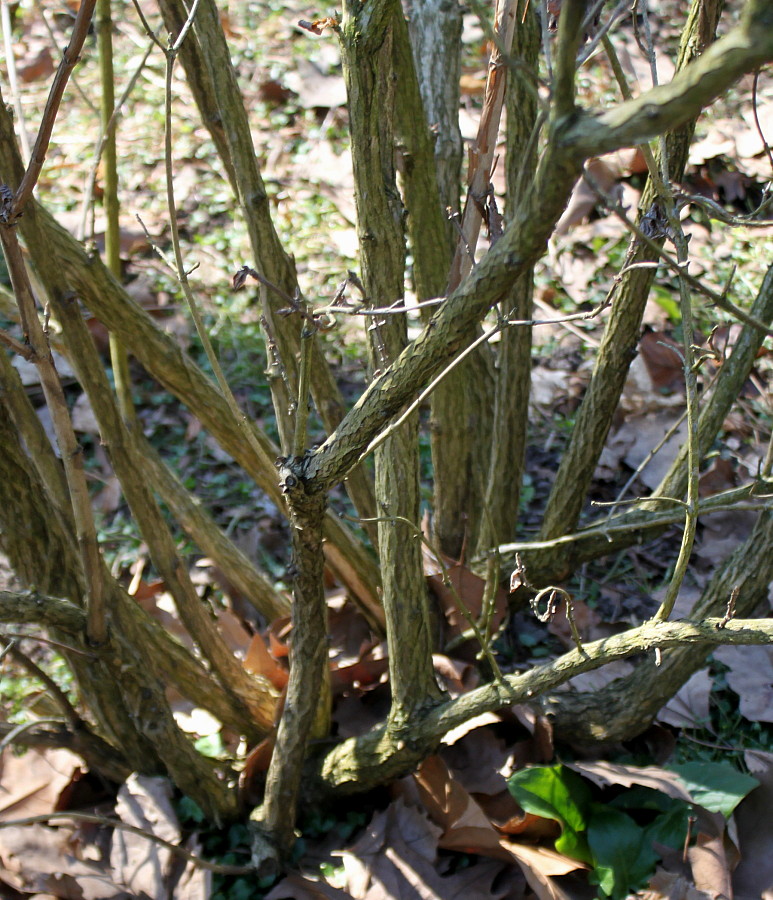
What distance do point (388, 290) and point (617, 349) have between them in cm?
55

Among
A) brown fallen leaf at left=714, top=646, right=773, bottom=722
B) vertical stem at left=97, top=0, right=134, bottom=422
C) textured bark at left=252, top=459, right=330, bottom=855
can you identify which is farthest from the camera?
brown fallen leaf at left=714, top=646, right=773, bottom=722

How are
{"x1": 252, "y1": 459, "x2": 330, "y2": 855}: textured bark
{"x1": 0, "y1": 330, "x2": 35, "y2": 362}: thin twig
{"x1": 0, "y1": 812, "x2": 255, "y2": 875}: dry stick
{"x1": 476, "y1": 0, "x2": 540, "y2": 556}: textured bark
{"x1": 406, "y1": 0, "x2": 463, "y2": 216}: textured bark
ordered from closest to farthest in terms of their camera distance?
{"x1": 0, "y1": 330, "x2": 35, "y2": 362}: thin twig, {"x1": 252, "y1": 459, "x2": 330, "y2": 855}: textured bark, {"x1": 0, "y1": 812, "x2": 255, "y2": 875}: dry stick, {"x1": 476, "y1": 0, "x2": 540, "y2": 556}: textured bark, {"x1": 406, "y1": 0, "x2": 463, "y2": 216}: textured bark

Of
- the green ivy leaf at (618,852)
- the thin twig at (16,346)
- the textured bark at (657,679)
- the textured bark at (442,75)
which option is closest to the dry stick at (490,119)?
the textured bark at (442,75)

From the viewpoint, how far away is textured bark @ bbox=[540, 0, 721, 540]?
56.8 inches

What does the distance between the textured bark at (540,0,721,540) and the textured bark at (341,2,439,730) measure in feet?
1.34

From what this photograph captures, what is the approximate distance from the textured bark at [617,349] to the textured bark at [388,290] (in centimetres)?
41

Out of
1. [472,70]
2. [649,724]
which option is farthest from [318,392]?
[472,70]

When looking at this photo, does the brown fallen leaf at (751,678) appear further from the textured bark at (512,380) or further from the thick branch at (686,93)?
the thick branch at (686,93)

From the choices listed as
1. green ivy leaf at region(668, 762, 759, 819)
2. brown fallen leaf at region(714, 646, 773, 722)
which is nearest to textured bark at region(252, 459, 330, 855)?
green ivy leaf at region(668, 762, 759, 819)

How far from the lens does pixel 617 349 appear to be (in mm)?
1753

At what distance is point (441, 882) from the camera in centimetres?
166

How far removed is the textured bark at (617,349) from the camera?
4.73 feet

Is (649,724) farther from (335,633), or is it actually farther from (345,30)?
(345,30)

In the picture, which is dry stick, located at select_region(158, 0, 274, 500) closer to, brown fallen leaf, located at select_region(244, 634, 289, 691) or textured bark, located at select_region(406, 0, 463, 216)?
brown fallen leaf, located at select_region(244, 634, 289, 691)
